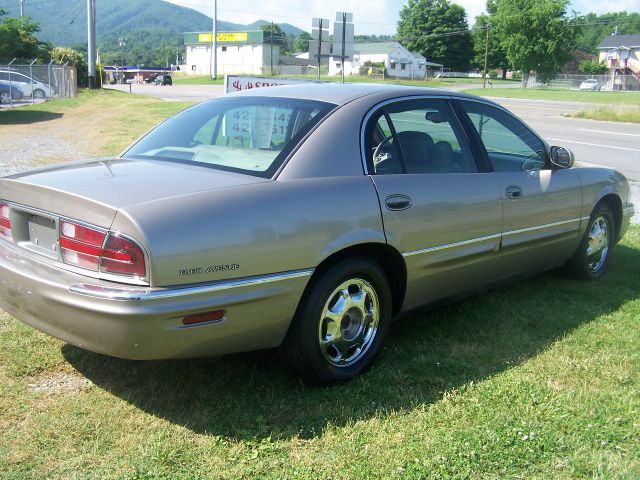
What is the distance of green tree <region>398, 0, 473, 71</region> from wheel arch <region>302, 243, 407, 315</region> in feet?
349

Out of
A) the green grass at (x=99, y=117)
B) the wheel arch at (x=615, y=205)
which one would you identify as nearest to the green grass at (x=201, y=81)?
the green grass at (x=99, y=117)

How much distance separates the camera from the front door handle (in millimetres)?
4391

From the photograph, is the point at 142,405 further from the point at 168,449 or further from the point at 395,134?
the point at 395,134

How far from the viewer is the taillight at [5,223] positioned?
3400 millimetres

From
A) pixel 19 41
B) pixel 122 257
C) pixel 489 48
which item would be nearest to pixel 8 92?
pixel 19 41

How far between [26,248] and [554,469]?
8.72 ft

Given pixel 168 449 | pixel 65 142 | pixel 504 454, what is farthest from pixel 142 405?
pixel 65 142

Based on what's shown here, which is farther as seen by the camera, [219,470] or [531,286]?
[531,286]

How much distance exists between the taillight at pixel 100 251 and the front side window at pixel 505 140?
261cm

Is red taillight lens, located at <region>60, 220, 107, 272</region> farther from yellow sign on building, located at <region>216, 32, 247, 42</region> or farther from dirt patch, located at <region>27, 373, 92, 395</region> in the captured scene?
yellow sign on building, located at <region>216, 32, 247, 42</region>

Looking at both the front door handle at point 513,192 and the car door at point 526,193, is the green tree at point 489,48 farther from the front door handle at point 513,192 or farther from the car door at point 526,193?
the front door handle at point 513,192

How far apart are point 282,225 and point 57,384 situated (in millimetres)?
1515

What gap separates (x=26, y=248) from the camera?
3.23 m

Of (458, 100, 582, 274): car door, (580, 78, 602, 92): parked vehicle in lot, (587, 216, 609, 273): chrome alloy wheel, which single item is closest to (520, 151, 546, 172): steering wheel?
(458, 100, 582, 274): car door
